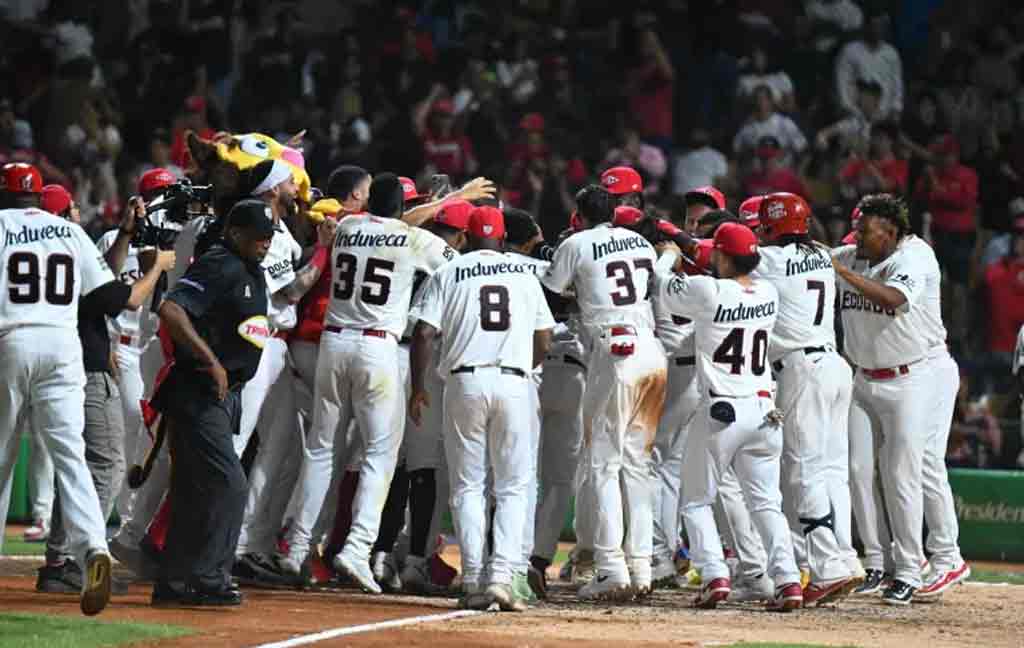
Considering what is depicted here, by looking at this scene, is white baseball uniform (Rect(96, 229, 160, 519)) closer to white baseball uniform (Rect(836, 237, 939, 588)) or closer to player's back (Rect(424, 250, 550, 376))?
player's back (Rect(424, 250, 550, 376))

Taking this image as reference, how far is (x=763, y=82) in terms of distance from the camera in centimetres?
1995

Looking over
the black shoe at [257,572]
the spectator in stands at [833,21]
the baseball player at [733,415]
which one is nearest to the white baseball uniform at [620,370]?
the baseball player at [733,415]

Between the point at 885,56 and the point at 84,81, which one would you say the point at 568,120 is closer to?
the point at 885,56

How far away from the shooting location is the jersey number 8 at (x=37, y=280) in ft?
32.8

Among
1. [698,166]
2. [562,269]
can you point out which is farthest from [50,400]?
[698,166]

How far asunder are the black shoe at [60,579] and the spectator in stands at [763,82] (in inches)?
422

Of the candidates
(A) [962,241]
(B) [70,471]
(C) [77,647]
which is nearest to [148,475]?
(B) [70,471]

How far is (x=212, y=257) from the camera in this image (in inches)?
407

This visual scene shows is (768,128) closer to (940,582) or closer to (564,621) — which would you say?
(940,582)

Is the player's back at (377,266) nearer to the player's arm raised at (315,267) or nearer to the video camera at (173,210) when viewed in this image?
the player's arm raised at (315,267)

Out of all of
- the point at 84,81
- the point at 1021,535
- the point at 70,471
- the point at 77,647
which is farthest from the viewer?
the point at 84,81

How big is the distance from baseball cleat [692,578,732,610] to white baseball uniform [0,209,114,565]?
359 centimetres

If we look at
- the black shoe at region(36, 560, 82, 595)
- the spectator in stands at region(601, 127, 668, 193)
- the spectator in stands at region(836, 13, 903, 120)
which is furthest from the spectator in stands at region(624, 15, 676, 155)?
the black shoe at region(36, 560, 82, 595)

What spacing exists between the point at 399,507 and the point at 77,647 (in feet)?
11.8
